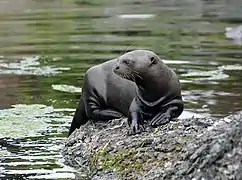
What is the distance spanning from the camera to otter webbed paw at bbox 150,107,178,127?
21.0 feet

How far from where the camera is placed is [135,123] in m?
6.42

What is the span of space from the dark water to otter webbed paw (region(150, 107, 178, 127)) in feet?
3.01

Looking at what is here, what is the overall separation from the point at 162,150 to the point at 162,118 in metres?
0.58

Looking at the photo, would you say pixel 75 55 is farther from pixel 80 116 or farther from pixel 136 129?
pixel 136 129

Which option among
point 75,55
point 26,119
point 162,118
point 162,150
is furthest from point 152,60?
point 75,55

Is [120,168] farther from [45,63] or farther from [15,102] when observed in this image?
[45,63]

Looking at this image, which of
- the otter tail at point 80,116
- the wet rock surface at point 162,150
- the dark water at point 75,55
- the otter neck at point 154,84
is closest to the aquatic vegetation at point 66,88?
the dark water at point 75,55

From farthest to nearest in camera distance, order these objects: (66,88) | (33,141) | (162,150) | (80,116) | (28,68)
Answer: (28,68) → (66,88) → (33,141) → (80,116) → (162,150)

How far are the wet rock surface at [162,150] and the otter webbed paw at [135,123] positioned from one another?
5cm

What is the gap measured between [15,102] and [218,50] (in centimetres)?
690

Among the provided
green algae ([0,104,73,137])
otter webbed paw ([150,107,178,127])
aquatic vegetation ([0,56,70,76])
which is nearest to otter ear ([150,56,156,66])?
otter webbed paw ([150,107,178,127])

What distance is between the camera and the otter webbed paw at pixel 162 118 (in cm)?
640

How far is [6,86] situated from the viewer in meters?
11.7

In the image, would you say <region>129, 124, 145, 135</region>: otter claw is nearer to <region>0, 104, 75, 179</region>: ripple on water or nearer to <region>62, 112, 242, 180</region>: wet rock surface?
<region>62, 112, 242, 180</region>: wet rock surface
